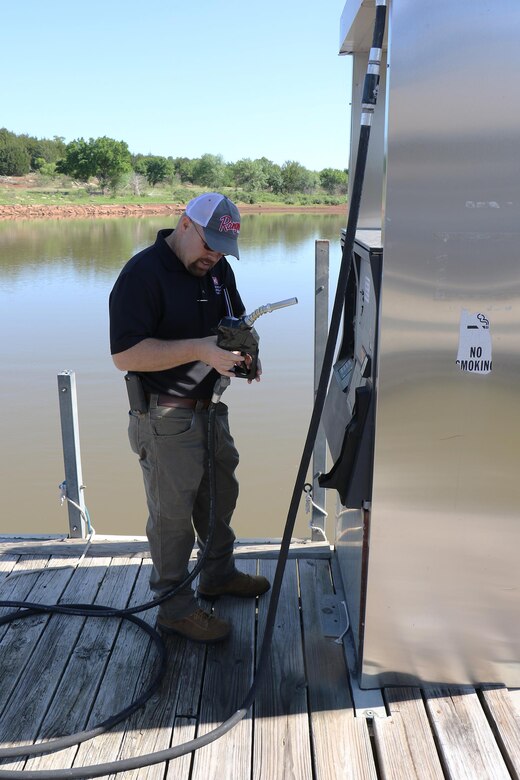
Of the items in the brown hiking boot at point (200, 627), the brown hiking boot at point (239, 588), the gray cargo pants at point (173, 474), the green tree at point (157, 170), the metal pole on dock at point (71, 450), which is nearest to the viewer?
the gray cargo pants at point (173, 474)

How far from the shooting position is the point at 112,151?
62500 mm

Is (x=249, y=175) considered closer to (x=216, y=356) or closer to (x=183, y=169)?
(x=183, y=169)

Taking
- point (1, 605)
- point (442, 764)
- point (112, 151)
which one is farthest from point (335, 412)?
point (112, 151)

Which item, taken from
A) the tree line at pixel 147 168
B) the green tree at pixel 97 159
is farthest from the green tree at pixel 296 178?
the green tree at pixel 97 159

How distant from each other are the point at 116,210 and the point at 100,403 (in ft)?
98.1

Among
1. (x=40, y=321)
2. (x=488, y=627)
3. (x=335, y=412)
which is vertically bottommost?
(x=40, y=321)

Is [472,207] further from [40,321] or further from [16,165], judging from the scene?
[16,165]

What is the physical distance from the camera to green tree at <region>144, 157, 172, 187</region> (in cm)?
6291

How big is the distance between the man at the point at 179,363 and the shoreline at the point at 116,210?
2622 cm

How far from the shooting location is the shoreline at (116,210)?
31003 millimetres

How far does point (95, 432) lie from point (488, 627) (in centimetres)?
460

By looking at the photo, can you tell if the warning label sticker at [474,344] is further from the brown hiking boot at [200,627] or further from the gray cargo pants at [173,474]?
the brown hiking boot at [200,627]

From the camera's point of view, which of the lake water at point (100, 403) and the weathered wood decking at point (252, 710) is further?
the lake water at point (100, 403)

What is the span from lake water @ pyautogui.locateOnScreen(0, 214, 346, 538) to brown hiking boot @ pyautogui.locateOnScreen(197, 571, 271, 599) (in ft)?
5.50
